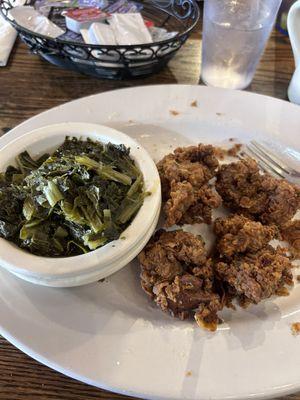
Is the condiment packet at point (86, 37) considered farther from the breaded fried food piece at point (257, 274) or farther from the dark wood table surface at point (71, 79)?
the breaded fried food piece at point (257, 274)

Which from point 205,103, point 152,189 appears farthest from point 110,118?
point 152,189

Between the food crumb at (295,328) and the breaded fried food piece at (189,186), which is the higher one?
the breaded fried food piece at (189,186)

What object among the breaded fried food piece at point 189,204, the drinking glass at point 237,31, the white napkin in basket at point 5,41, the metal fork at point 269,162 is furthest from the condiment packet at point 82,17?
Answer: the breaded fried food piece at point 189,204

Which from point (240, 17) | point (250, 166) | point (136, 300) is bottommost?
point (136, 300)

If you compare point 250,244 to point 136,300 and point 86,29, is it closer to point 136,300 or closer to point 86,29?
point 136,300

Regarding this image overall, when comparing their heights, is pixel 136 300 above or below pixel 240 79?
below

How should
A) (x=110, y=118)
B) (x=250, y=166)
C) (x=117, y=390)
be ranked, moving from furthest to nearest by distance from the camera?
(x=110, y=118) < (x=250, y=166) < (x=117, y=390)

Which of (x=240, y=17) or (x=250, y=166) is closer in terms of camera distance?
(x=250, y=166)
